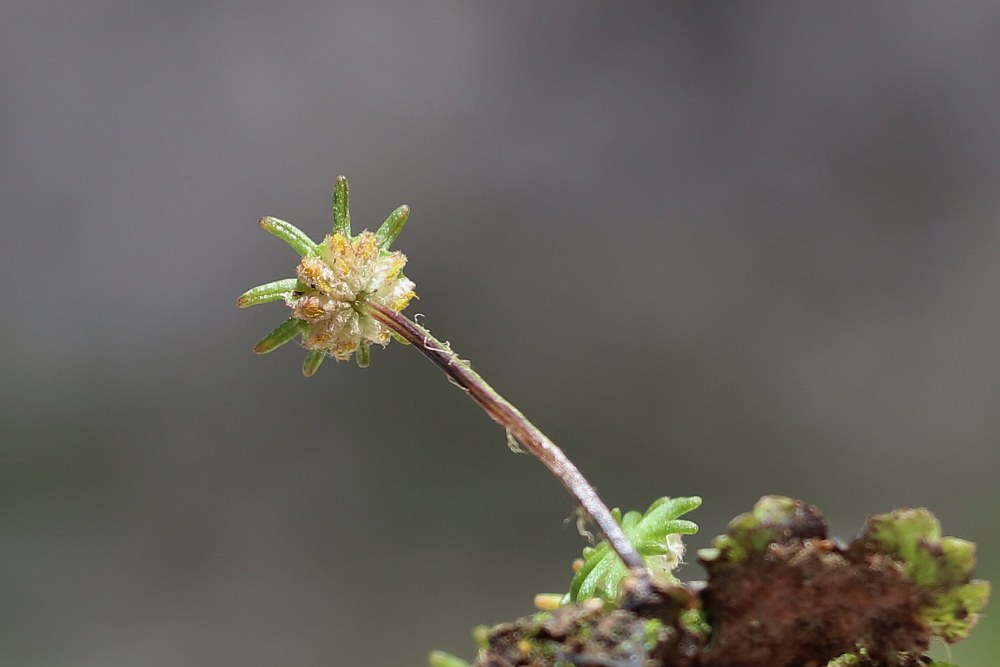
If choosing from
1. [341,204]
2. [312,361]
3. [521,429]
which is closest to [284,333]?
[312,361]

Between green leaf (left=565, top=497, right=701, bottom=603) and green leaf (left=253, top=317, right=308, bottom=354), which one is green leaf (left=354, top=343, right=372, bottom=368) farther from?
green leaf (left=565, top=497, right=701, bottom=603)

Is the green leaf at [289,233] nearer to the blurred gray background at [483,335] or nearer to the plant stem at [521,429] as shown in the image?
the plant stem at [521,429]

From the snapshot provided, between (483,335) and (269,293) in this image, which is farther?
(483,335)

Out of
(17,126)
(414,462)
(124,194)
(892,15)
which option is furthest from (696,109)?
(17,126)

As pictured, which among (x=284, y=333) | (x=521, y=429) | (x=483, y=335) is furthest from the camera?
(x=483, y=335)

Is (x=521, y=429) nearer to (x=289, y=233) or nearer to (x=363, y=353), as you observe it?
(x=363, y=353)

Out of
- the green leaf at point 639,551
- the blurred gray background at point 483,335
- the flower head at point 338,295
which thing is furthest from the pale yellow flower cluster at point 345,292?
the blurred gray background at point 483,335

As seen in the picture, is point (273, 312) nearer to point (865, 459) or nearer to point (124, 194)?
point (124, 194)
